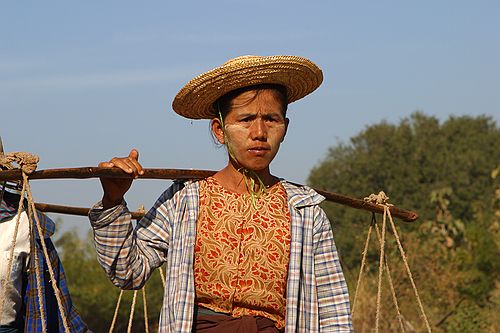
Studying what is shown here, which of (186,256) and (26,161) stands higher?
(26,161)

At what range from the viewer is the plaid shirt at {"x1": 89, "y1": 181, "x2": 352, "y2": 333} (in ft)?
9.32

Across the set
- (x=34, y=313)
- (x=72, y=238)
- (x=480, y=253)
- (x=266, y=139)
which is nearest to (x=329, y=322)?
(x=266, y=139)

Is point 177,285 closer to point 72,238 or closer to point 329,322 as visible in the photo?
point 329,322

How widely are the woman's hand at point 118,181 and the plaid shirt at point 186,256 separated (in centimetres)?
3

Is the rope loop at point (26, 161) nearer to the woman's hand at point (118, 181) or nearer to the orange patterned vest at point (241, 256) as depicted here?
the woman's hand at point (118, 181)

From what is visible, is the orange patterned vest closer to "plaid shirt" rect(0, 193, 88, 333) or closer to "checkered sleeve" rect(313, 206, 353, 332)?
"checkered sleeve" rect(313, 206, 353, 332)

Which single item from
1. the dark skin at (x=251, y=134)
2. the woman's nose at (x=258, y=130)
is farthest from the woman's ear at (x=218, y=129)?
the woman's nose at (x=258, y=130)

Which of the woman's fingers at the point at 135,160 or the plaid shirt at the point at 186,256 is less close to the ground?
the woman's fingers at the point at 135,160

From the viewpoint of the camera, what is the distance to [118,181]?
284cm

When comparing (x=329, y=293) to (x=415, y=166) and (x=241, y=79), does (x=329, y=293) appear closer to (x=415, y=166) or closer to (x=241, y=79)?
(x=241, y=79)

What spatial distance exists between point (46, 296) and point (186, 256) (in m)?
1.40

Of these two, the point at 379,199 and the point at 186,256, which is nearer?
the point at 186,256

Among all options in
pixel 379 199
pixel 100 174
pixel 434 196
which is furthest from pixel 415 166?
pixel 100 174

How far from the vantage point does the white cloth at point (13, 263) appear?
12.7ft
